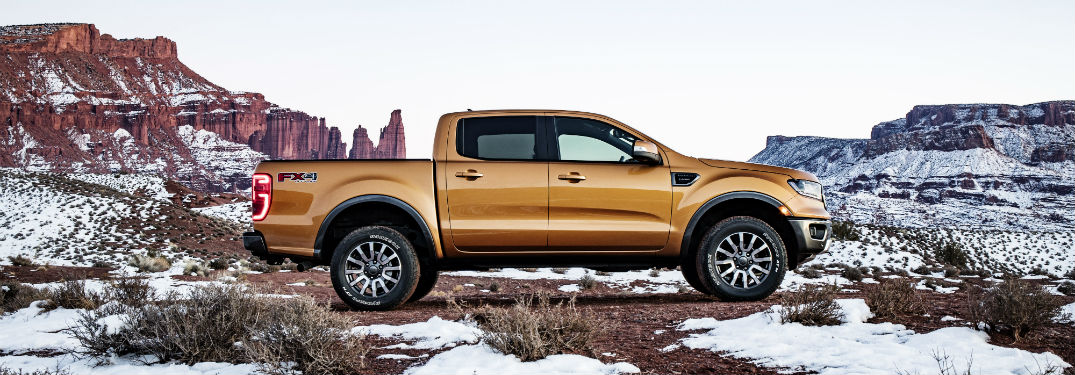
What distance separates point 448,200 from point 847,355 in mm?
3808

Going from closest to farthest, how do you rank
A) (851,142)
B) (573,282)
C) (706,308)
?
(706,308), (573,282), (851,142)

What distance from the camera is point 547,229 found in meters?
7.40

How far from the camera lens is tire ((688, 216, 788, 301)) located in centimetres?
779

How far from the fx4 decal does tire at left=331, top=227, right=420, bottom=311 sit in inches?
25.7

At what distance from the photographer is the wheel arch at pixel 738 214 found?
7.74 metres

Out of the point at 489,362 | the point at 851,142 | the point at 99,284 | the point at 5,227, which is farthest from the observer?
the point at 851,142

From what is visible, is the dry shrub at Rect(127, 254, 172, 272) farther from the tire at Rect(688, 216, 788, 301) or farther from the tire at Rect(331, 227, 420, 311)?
the tire at Rect(688, 216, 788, 301)

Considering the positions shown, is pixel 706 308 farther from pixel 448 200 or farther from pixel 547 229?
pixel 448 200

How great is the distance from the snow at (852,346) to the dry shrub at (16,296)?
7.88m

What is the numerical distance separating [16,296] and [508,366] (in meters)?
8.16

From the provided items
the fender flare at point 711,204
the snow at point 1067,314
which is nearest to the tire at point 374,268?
the fender flare at point 711,204

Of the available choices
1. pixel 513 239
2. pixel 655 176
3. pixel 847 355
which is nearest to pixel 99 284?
pixel 513 239

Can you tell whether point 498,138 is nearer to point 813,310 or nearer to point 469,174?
point 469,174

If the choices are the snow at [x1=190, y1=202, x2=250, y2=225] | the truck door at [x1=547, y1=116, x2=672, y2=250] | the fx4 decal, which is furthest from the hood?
the snow at [x1=190, y1=202, x2=250, y2=225]
